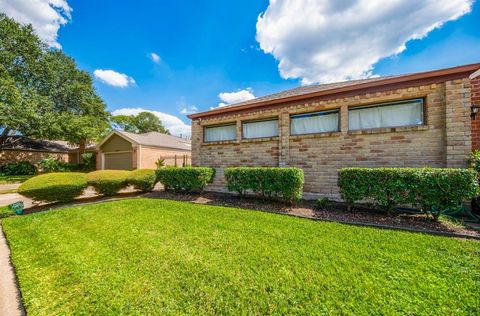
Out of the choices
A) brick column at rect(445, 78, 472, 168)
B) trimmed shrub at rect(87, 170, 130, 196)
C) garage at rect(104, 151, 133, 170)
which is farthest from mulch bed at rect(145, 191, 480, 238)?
garage at rect(104, 151, 133, 170)

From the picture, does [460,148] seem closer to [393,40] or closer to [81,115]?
[393,40]

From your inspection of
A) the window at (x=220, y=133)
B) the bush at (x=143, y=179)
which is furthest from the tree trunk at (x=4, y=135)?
the window at (x=220, y=133)

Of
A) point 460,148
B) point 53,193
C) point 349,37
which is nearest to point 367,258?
point 460,148

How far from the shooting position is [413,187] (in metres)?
4.35

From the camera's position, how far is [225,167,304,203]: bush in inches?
218

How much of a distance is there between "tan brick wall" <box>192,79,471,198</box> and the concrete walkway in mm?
6137

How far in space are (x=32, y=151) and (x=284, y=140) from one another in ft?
101

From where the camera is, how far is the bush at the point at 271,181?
18.2 feet

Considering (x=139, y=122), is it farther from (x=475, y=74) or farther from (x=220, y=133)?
(x=475, y=74)

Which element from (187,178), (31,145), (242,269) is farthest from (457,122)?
(31,145)

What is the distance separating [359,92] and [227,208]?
19.2ft

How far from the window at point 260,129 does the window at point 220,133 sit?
2.00 feet

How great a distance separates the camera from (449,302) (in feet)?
6.61

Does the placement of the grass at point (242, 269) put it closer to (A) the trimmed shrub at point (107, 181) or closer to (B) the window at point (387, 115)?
(A) the trimmed shrub at point (107, 181)
